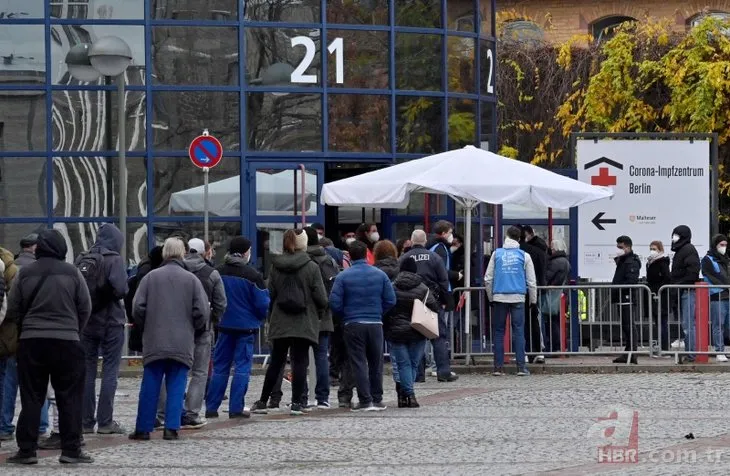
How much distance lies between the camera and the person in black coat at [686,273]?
23.4 m

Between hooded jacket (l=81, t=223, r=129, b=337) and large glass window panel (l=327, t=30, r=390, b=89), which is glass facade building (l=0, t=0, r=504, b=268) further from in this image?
hooded jacket (l=81, t=223, r=129, b=337)

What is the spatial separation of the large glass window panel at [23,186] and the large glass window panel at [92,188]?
0.21 metres

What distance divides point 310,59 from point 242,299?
9849 mm

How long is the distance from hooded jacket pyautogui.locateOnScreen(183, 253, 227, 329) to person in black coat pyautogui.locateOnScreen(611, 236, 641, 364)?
8.33 metres

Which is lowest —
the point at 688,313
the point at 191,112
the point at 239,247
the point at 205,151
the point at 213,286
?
the point at 688,313

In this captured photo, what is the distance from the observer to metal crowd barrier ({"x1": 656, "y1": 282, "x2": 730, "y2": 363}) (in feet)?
76.7

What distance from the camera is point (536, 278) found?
2408cm

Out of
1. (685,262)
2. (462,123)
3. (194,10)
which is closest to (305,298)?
(685,262)

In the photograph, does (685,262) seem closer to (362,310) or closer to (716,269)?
(716,269)

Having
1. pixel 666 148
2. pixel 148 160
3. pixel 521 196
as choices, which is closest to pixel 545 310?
pixel 521 196

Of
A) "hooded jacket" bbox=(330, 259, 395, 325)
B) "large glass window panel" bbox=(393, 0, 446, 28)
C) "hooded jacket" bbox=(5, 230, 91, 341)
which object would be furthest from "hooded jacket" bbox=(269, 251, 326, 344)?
"large glass window panel" bbox=(393, 0, 446, 28)

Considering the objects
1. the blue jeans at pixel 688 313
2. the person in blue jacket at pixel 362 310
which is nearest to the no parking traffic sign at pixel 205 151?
the blue jeans at pixel 688 313

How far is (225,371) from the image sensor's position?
57.1ft

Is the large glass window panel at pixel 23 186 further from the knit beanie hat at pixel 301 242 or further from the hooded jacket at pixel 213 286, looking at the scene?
the hooded jacket at pixel 213 286
